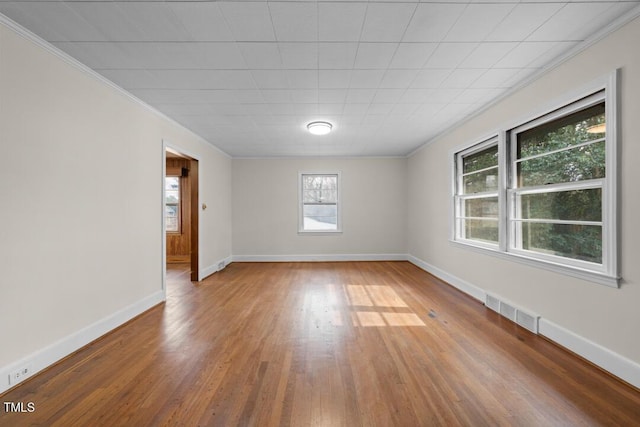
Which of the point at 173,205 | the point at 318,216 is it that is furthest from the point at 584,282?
the point at 173,205

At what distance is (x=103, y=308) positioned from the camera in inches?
112

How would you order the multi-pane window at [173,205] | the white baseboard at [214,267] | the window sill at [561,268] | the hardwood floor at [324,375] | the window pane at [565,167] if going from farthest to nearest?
the multi-pane window at [173,205]
the white baseboard at [214,267]
the window pane at [565,167]
the window sill at [561,268]
the hardwood floor at [324,375]

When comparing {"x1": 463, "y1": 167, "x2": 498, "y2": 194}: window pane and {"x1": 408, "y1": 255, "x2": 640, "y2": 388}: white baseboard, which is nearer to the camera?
{"x1": 408, "y1": 255, "x2": 640, "y2": 388}: white baseboard

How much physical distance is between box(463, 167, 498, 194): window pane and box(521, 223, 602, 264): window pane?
2.45 ft

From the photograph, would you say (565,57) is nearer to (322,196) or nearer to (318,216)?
(322,196)

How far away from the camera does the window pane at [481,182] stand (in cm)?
370

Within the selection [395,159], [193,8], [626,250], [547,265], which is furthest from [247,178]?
[626,250]

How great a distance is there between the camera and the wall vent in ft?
9.23

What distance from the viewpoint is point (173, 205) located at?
7.31 m

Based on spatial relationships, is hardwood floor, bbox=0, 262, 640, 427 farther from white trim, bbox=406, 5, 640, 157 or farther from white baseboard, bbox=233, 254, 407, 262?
white baseboard, bbox=233, 254, 407, 262

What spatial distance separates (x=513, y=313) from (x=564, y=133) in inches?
74.6

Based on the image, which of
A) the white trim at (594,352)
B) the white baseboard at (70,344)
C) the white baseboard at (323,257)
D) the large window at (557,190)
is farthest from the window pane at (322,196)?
the white trim at (594,352)

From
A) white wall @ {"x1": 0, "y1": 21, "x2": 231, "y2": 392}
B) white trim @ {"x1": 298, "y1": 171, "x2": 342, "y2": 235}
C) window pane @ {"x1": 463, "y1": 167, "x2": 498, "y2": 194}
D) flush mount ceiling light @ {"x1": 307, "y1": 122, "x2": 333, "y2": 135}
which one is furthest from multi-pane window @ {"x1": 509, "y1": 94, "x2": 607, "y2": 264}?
white wall @ {"x1": 0, "y1": 21, "x2": 231, "y2": 392}

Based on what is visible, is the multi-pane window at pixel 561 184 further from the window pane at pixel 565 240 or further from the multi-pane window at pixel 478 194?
the multi-pane window at pixel 478 194
